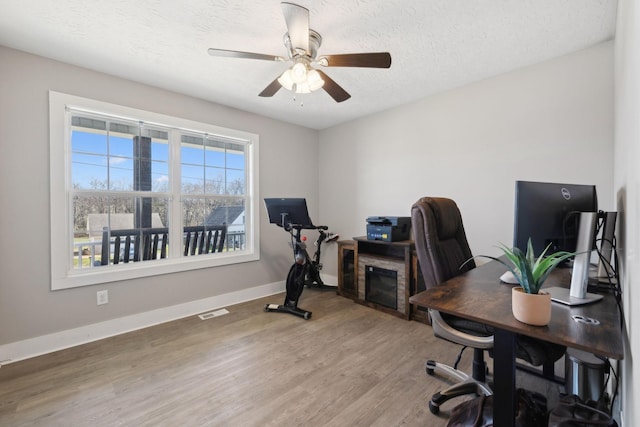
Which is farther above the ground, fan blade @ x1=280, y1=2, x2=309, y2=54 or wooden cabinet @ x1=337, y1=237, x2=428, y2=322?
fan blade @ x1=280, y1=2, x2=309, y2=54

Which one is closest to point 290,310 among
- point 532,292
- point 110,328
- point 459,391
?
point 110,328

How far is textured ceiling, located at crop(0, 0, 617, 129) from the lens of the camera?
5.79 feet

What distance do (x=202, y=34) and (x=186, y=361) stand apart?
8.20 feet

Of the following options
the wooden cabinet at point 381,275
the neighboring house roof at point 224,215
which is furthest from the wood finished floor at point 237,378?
the neighboring house roof at point 224,215

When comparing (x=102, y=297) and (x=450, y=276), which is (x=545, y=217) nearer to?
(x=450, y=276)

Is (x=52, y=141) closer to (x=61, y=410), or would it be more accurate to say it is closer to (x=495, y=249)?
(x=61, y=410)

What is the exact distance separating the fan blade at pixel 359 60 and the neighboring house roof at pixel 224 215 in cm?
227

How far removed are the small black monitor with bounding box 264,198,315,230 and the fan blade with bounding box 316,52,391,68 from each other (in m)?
1.47

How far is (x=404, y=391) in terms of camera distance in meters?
1.82

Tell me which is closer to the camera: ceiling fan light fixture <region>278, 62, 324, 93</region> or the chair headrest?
the chair headrest

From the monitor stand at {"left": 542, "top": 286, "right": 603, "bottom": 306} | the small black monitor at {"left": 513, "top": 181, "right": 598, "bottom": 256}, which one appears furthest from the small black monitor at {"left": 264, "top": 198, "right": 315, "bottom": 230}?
the monitor stand at {"left": 542, "top": 286, "right": 603, "bottom": 306}

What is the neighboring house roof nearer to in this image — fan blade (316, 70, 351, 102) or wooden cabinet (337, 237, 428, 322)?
wooden cabinet (337, 237, 428, 322)

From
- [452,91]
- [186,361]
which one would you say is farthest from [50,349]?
[452,91]

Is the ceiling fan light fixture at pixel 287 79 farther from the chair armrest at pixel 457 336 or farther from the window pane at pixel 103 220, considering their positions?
the window pane at pixel 103 220
